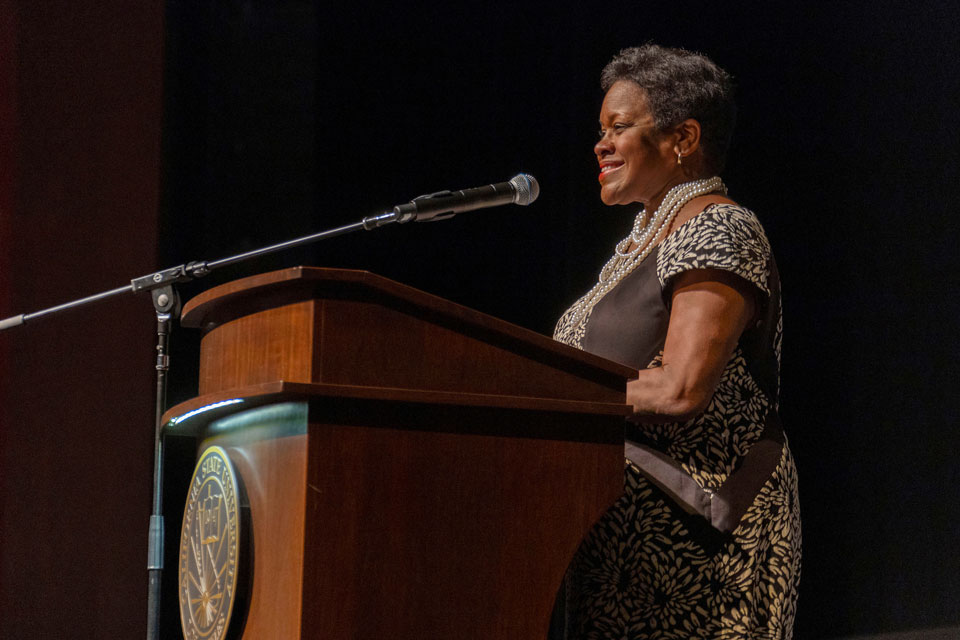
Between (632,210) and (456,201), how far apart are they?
2.09m

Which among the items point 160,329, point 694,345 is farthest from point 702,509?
point 160,329

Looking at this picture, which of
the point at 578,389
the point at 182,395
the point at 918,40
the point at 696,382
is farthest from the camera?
the point at 182,395

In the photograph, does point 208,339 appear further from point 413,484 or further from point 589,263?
point 589,263

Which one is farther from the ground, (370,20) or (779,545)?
(370,20)

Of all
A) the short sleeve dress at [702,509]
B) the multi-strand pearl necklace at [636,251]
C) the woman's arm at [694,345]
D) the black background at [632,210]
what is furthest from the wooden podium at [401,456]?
the black background at [632,210]

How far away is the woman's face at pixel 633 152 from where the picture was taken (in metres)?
1.91

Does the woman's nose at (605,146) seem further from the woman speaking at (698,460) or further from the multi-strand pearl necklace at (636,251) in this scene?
the woman speaking at (698,460)

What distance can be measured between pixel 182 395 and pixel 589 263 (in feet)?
4.43

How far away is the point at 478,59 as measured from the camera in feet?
11.6

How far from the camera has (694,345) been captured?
1490mm

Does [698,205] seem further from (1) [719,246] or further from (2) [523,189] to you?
(2) [523,189]

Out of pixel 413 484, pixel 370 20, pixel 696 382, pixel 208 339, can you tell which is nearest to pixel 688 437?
pixel 696 382

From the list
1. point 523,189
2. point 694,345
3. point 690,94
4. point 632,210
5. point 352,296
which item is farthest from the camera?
point 632,210

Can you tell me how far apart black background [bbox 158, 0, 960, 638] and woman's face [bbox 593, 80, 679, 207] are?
1.07 metres
